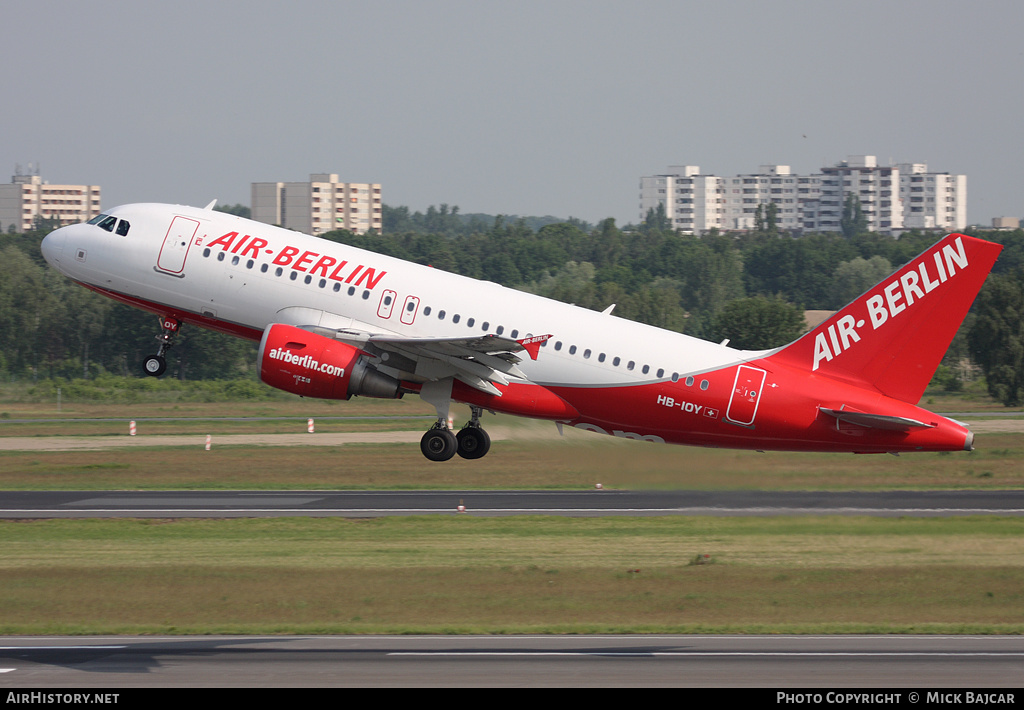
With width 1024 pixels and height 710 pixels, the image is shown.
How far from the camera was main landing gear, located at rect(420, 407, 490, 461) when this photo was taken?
34656 mm

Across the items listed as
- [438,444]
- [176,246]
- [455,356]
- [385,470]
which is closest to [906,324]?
[455,356]

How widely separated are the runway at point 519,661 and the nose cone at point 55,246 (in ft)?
40.7

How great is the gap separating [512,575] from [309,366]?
10226 millimetres

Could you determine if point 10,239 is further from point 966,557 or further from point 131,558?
point 966,557

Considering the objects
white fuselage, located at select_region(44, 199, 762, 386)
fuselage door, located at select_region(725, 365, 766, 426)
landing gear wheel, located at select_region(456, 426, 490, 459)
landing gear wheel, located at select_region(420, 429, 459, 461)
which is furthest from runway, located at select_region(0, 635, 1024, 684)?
white fuselage, located at select_region(44, 199, 762, 386)

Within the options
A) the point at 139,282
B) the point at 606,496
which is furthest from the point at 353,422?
the point at 139,282

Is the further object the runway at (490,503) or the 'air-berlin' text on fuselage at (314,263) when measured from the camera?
the runway at (490,503)

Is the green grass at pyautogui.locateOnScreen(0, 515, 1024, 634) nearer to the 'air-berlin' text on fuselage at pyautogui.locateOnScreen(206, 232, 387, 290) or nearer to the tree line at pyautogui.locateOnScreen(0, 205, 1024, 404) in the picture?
the 'air-berlin' text on fuselage at pyautogui.locateOnScreen(206, 232, 387, 290)

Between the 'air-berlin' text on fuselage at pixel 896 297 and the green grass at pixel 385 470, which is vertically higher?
the 'air-berlin' text on fuselage at pixel 896 297

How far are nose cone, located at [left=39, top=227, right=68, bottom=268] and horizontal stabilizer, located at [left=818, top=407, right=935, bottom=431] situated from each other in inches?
959

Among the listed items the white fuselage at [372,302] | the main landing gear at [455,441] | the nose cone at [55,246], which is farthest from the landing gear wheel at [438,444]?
the nose cone at [55,246]

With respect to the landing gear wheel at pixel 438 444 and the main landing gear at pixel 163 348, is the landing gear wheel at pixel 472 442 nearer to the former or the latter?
the landing gear wheel at pixel 438 444

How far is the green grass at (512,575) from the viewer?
110ft

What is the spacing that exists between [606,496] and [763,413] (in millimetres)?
21573
